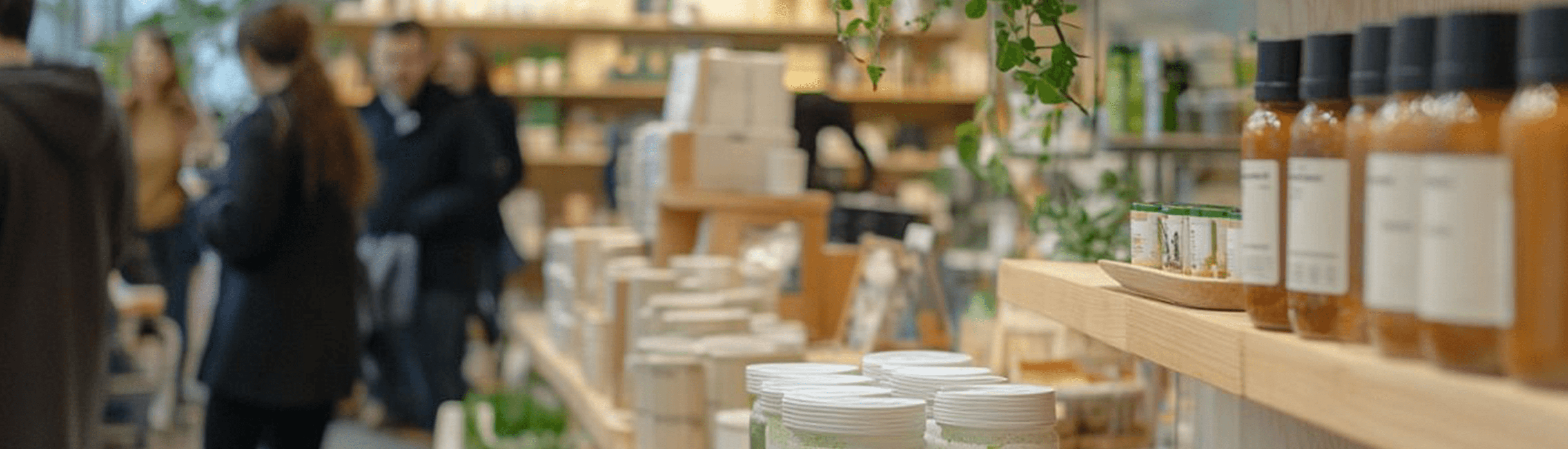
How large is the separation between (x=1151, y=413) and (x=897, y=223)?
95cm

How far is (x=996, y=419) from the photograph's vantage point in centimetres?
153

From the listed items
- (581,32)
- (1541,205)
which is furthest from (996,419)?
(581,32)

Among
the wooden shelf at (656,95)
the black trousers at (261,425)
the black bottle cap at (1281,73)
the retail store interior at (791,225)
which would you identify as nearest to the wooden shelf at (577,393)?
the retail store interior at (791,225)

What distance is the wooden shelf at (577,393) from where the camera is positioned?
295 cm

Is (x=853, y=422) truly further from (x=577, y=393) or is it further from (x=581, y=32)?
(x=581, y=32)

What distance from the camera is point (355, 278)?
392cm

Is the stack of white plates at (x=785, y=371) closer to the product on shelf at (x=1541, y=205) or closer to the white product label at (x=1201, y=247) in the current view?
the white product label at (x=1201, y=247)

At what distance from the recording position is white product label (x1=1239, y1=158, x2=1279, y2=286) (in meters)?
1.19

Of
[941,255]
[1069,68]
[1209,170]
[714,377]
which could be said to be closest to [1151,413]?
[714,377]

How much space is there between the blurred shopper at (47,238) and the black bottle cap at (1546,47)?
264cm

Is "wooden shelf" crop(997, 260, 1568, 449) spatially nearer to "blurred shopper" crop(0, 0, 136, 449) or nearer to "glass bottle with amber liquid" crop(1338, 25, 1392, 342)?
"glass bottle with amber liquid" crop(1338, 25, 1392, 342)

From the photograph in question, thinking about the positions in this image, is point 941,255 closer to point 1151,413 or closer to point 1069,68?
point 1151,413

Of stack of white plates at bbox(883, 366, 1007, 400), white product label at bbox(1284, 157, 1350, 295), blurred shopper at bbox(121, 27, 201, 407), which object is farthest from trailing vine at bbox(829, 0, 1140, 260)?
blurred shopper at bbox(121, 27, 201, 407)

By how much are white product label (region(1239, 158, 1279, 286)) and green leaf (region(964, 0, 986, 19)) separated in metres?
0.53
